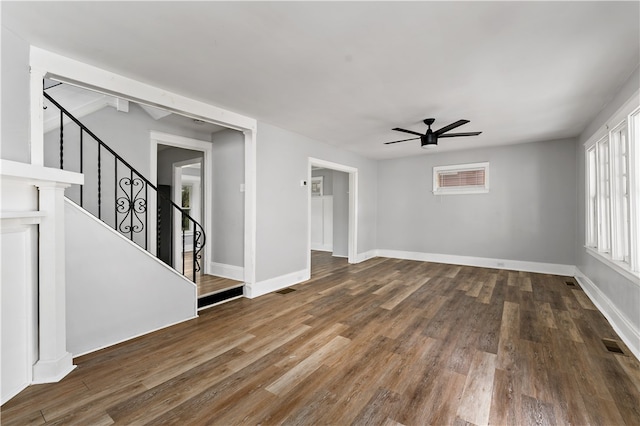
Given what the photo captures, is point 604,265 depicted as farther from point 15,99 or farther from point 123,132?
point 123,132

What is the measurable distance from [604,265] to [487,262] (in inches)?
99.3

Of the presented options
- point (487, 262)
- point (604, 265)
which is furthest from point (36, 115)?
point (487, 262)

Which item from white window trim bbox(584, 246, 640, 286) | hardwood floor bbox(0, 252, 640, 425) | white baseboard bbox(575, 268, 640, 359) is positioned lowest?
hardwood floor bbox(0, 252, 640, 425)

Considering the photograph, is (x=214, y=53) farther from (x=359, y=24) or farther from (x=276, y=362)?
(x=276, y=362)

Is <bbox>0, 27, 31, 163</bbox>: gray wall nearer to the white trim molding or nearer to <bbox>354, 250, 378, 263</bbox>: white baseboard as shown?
the white trim molding

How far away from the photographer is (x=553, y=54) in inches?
91.2

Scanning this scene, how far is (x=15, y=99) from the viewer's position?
2061mm

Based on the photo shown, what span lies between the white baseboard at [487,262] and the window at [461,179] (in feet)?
4.86

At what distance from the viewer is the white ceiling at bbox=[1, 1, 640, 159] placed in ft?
5.96

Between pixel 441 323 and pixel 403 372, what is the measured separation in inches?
46.1

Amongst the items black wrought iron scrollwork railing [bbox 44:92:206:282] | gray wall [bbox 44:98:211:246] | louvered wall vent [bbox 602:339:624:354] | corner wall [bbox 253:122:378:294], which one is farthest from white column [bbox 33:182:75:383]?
louvered wall vent [bbox 602:339:624:354]

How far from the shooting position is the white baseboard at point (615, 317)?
8.14 ft

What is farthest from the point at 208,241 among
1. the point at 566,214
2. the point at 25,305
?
the point at 566,214

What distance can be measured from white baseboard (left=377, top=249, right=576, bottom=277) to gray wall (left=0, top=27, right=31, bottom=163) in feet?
21.9
